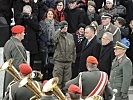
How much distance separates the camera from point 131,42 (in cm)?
1473

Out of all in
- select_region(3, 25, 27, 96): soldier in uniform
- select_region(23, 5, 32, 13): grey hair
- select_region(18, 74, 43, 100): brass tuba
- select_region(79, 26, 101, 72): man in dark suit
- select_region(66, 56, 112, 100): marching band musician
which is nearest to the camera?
select_region(18, 74, 43, 100): brass tuba

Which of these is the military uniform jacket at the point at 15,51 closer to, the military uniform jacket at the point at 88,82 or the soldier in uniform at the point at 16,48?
the soldier in uniform at the point at 16,48

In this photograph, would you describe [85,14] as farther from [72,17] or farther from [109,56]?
[109,56]

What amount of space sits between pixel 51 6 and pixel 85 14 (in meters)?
0.99

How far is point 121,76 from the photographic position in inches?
448

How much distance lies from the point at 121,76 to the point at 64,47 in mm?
2778

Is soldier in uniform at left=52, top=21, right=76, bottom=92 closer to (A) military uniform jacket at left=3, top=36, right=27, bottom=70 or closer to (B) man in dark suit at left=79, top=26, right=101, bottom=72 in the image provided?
(B) man in dark suit at left=79, top=26, right=101, bottom=72

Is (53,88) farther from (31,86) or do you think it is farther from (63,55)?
(63,55)

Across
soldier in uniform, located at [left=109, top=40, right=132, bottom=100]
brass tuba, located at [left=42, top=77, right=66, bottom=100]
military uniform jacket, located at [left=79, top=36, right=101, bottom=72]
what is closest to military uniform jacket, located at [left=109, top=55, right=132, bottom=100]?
soldier in uniform, located at [left=109, top=40, right=132, bottom=100]

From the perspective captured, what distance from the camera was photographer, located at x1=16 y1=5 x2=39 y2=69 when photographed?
47.0 feet

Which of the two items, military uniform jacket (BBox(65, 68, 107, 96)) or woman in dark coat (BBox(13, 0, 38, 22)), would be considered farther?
woman in dark coat (BBox(13, 0, 38, 22))

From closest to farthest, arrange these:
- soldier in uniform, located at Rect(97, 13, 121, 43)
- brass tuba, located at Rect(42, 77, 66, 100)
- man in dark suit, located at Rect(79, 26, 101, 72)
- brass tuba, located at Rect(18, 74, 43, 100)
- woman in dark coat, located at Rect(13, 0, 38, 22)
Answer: brass tuba, located at Rect(42, 77, 66, 100)
brass tuba, located at Rect(18, 74, 43, 100)
man in dark suit, located at Rect(79, 26, 101, 72)
soldier in uniform, located at Rect(97, 13, 121, 43)
woman in dark coat, located at Rect(13, 0, 38, 22)

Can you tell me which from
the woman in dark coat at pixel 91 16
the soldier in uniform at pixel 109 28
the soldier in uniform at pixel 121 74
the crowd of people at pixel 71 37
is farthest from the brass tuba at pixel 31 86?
the woman in dark coat at pixel 91 16

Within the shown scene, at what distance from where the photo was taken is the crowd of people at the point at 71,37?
11.9m
